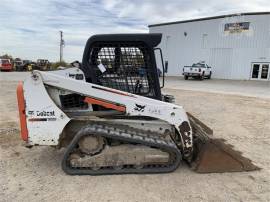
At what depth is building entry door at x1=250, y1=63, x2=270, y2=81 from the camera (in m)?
30.5

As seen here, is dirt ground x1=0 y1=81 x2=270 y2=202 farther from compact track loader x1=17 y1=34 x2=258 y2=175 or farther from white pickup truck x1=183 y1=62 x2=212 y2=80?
white pickup truck x1=183 y1=62 x2=212 y2=80

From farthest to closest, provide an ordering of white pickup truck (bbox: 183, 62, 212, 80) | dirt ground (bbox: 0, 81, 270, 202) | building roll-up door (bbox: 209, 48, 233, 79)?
building roll-up door (bbox: 209, 48, 233, 79), white pickup truck (bbox: 183, 62, 212, 80), dirt ground (bbox: 0, 81, 270, 202)

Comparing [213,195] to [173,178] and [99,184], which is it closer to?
[173,178]

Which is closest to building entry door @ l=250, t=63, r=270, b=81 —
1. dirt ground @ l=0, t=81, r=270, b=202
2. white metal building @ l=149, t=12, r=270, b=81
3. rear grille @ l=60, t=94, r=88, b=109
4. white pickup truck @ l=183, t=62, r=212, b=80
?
white metal building @ l=149, t=12, r=270, b=81

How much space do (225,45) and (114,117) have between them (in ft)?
103

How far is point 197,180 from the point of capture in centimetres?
403

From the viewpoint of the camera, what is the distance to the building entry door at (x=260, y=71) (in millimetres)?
30500

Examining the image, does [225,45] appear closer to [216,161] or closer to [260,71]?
[260,71]

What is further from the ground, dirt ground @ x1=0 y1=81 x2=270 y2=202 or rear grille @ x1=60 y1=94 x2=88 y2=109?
rear grille @ x1=60 y1=94 x2=88 y2=109

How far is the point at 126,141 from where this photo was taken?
407cm

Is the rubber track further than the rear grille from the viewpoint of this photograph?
No

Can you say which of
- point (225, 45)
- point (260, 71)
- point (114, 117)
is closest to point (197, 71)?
point (225, 45)

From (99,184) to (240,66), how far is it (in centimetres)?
3155

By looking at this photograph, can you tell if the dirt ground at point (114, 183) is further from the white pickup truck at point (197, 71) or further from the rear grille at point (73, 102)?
the white pickup truck at point (197, 71)
